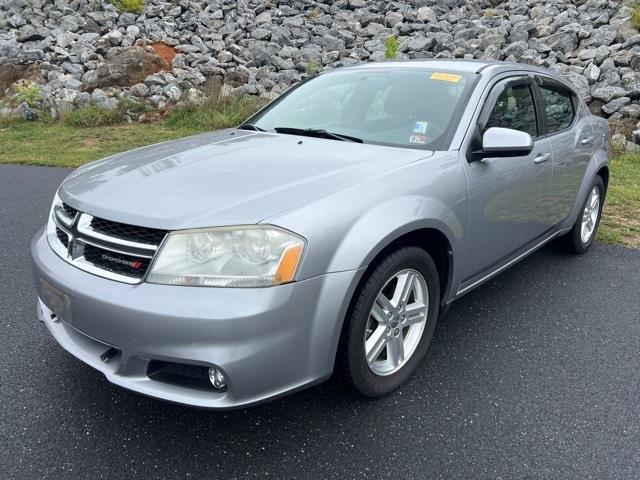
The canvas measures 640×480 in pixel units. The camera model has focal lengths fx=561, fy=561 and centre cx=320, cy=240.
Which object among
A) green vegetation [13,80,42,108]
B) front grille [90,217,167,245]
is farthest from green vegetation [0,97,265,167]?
front grille [90,217,167,245]

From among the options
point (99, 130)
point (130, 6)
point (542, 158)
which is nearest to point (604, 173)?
point (542, 158)

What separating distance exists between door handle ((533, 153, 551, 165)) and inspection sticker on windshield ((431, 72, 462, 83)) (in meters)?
0.72

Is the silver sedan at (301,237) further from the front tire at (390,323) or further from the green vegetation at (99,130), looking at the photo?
the green vegetation at (99,130)

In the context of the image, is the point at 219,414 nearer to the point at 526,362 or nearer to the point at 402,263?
the point at 402,263

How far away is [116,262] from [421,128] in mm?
1829

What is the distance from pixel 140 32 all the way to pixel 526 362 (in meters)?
15.3

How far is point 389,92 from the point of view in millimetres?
3543

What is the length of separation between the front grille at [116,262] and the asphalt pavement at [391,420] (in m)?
0.76

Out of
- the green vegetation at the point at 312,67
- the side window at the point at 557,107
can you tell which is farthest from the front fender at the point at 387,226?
the green vegetation at the point at 312,67

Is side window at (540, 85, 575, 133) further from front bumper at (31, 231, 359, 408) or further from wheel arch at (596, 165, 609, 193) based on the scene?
front bumper at (31, 231, 359, 408)

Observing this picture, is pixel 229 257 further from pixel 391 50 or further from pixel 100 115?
pixel 391 50

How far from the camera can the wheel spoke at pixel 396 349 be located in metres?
2.76

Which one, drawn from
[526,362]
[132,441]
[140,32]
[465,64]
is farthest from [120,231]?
[140,32]

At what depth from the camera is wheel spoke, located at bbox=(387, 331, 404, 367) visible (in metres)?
2.76
